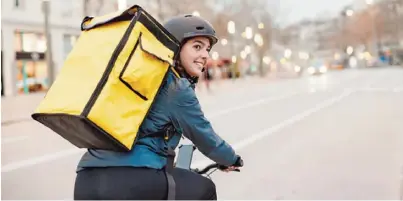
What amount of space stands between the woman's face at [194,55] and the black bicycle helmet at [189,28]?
0.10 feet

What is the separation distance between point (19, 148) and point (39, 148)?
0.43 meters

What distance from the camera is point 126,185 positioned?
1796 millimetres

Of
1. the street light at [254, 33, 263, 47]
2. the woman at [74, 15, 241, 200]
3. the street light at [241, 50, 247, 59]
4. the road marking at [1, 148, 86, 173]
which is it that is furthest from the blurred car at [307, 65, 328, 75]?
the woman at [74, 15, 241, 200]

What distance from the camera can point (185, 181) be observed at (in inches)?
74.9

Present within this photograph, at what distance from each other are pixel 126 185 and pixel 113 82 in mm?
342

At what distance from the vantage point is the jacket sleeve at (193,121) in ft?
6.14

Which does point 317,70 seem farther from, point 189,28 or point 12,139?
point 189,28

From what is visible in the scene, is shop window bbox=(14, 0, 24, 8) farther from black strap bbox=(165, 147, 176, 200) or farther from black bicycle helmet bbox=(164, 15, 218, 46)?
black strap bbox=(165, 147, 176, 200)

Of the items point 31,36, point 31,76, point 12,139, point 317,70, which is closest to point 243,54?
point 317,70

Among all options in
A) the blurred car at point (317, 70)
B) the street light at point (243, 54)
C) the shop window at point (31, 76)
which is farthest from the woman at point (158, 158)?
the blurred car at point (317, 70)

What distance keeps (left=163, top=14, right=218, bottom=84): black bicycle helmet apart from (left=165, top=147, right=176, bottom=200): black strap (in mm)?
328

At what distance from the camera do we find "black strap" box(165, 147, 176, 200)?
1838 mm

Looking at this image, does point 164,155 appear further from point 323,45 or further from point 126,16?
point 323,45

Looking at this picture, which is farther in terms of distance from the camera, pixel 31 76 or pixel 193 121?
pixel 31 76
